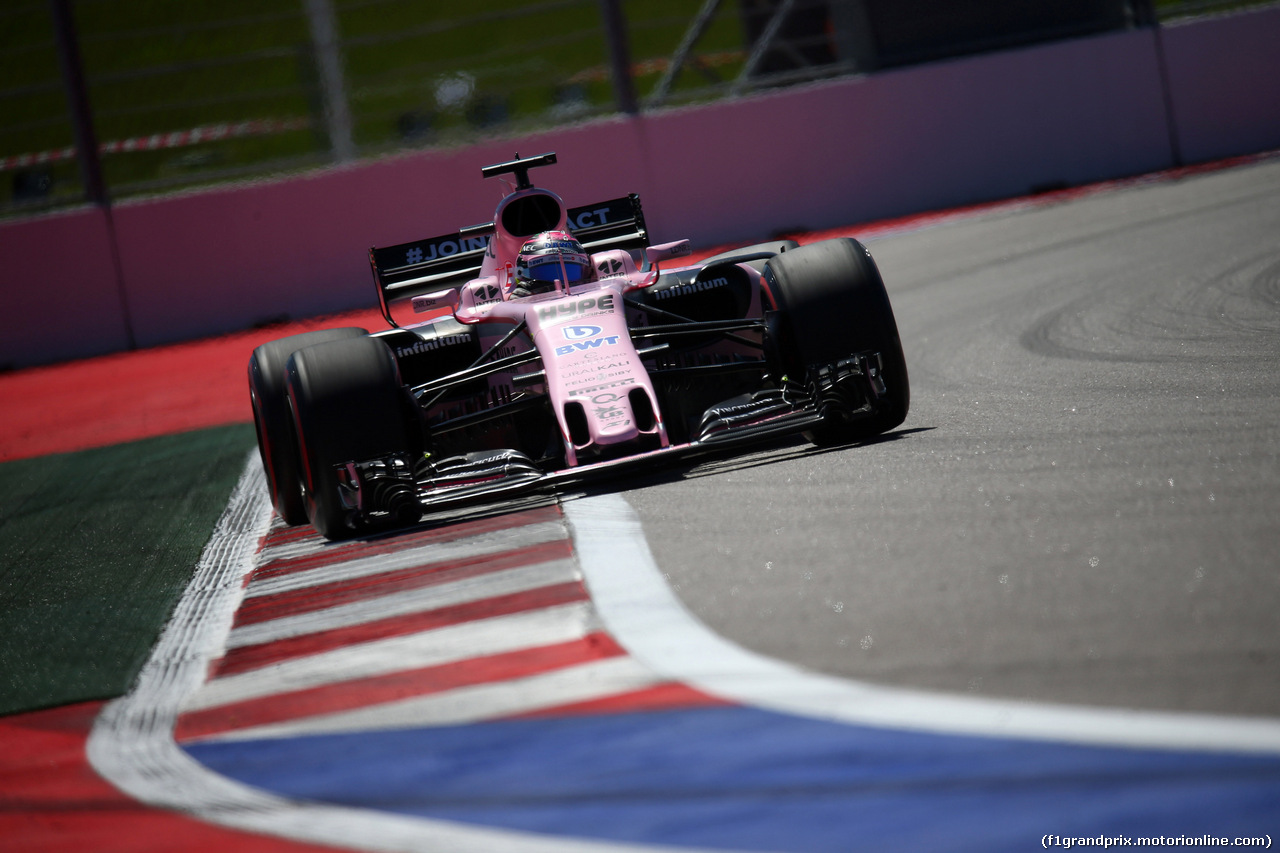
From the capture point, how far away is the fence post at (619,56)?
1681 cm

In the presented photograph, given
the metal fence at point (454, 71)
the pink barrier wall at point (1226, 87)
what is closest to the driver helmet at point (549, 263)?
the metal fence at point (454, 71)

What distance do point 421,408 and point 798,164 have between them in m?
11.6

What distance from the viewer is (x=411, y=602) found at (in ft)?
14.6

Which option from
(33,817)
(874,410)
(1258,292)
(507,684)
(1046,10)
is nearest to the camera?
(33,817)

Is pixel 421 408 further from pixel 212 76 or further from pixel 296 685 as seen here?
pixel 212 76

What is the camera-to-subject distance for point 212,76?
52125 millimetres

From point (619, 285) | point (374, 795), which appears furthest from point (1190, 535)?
point (619, 285)

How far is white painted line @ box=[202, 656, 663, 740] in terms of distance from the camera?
3289 millimetres

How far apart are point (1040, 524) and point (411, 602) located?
6.16 ft

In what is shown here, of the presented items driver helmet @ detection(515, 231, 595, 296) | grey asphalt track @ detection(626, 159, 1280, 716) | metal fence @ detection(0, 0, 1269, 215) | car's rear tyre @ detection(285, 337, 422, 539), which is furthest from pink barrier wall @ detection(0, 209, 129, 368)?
car's rear tyre @ detection(285, 337, 422, 539)

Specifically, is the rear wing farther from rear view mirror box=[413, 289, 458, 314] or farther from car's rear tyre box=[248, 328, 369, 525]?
car's rear tyre box=[248, 328, 369, 525]

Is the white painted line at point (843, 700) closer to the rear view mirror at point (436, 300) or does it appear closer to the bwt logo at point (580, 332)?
the bwt logo at point (580, 332)

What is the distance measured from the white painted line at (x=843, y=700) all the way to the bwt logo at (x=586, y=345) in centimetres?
184

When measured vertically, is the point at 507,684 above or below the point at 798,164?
below
